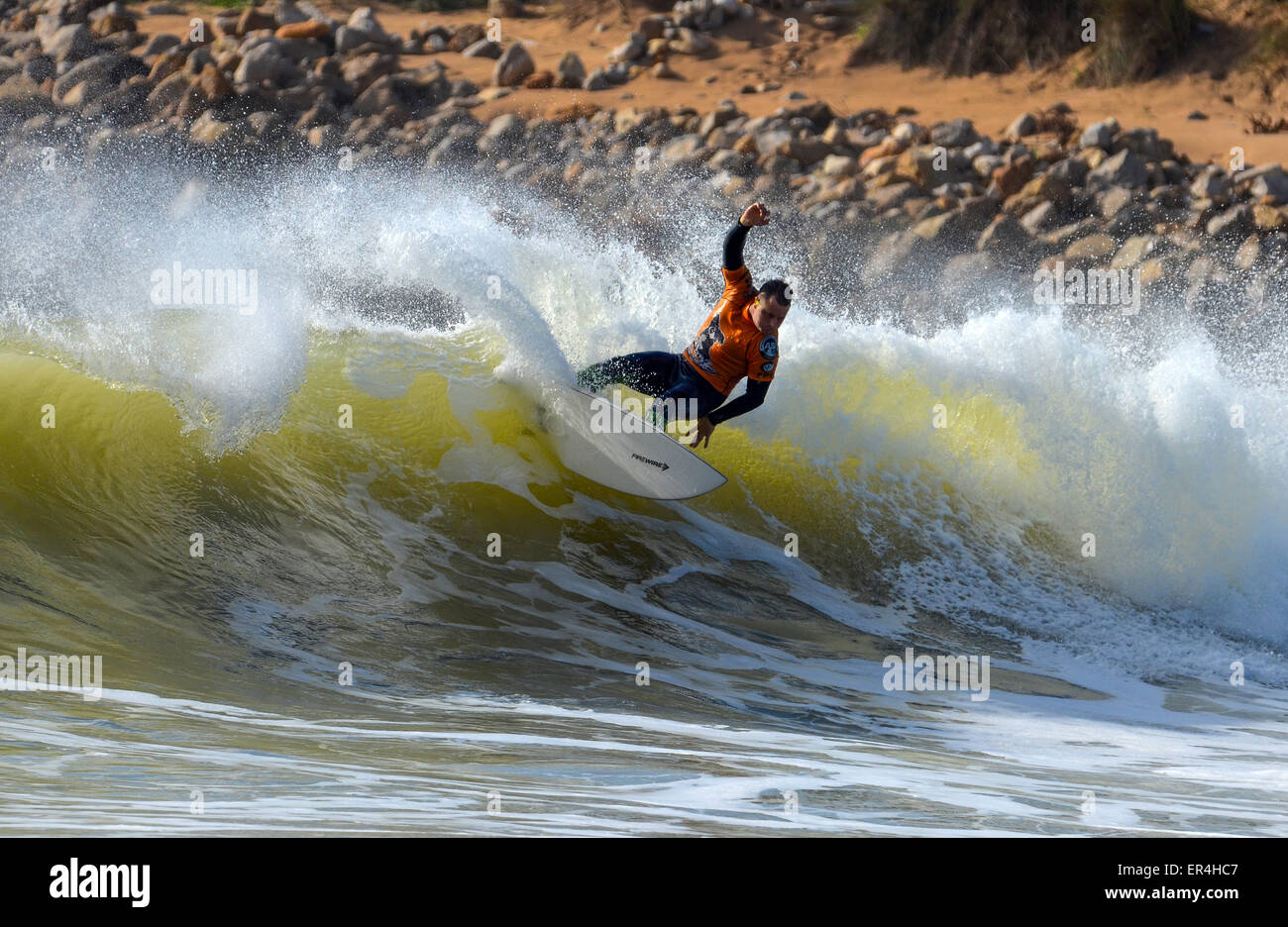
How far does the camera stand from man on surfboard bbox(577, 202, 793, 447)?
7.81m

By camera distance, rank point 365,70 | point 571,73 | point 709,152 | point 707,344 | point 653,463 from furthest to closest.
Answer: point 365,70, point 571,73, point 709,152, point 653,463, point 707,344

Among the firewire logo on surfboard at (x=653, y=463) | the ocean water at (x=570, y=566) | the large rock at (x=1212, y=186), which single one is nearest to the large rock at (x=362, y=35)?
the large rock at (x=1212, y=186)

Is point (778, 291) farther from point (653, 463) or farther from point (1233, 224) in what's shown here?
point (1233, 224)

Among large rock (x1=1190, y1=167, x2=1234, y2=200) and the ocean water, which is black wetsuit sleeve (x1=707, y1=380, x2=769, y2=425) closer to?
the ocean water

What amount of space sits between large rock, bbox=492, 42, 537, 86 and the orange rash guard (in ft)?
64.5

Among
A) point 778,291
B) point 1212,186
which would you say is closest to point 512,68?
point 1212,186

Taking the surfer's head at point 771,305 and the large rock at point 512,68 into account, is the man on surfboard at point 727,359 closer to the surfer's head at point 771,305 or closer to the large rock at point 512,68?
the surfer's head at point 771,305

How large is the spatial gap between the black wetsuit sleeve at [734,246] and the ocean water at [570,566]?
5.94 ft

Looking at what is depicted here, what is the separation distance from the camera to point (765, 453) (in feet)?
34.0

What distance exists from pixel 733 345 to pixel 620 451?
107 cm

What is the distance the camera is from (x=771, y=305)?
7.75 m

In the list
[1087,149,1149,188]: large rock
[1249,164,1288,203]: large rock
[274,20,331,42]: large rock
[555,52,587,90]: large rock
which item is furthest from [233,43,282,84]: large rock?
[1249,164,1288,203]: large rock
